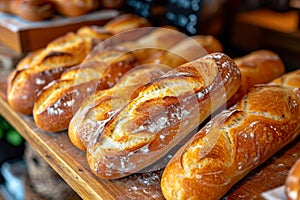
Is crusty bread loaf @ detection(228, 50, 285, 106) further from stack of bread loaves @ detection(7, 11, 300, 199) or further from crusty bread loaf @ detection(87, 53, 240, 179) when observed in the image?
crusty bread loaf @ detection(87, 53, 240, 179)

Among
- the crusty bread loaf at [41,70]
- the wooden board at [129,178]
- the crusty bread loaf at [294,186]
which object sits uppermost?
the crusty bread loaf at [294,186]

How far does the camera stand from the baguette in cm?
123

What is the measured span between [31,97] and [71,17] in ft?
2.42

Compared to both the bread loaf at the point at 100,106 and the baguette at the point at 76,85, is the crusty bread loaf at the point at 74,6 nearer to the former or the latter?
the baguette at the point at 76,85

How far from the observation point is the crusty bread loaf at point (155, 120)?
0.99 metres

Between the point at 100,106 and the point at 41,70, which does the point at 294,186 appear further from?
the point at 41,70

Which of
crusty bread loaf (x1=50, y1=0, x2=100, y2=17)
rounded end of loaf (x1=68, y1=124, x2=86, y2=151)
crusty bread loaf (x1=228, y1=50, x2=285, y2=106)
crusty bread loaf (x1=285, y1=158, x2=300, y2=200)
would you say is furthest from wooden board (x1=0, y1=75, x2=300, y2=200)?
crusty bread loaf (x1=50, y1=0, x2=100, y2=17)

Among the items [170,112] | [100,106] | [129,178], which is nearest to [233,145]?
[170,112]

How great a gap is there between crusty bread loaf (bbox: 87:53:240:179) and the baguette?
0.81ft

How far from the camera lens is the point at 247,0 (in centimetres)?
294

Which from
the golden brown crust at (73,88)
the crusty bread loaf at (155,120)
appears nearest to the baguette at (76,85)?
the golden brown crust at (73,88)

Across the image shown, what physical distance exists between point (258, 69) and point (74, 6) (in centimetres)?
98

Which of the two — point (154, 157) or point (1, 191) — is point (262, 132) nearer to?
point (154, 157)

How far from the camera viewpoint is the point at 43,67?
4.61 feet
